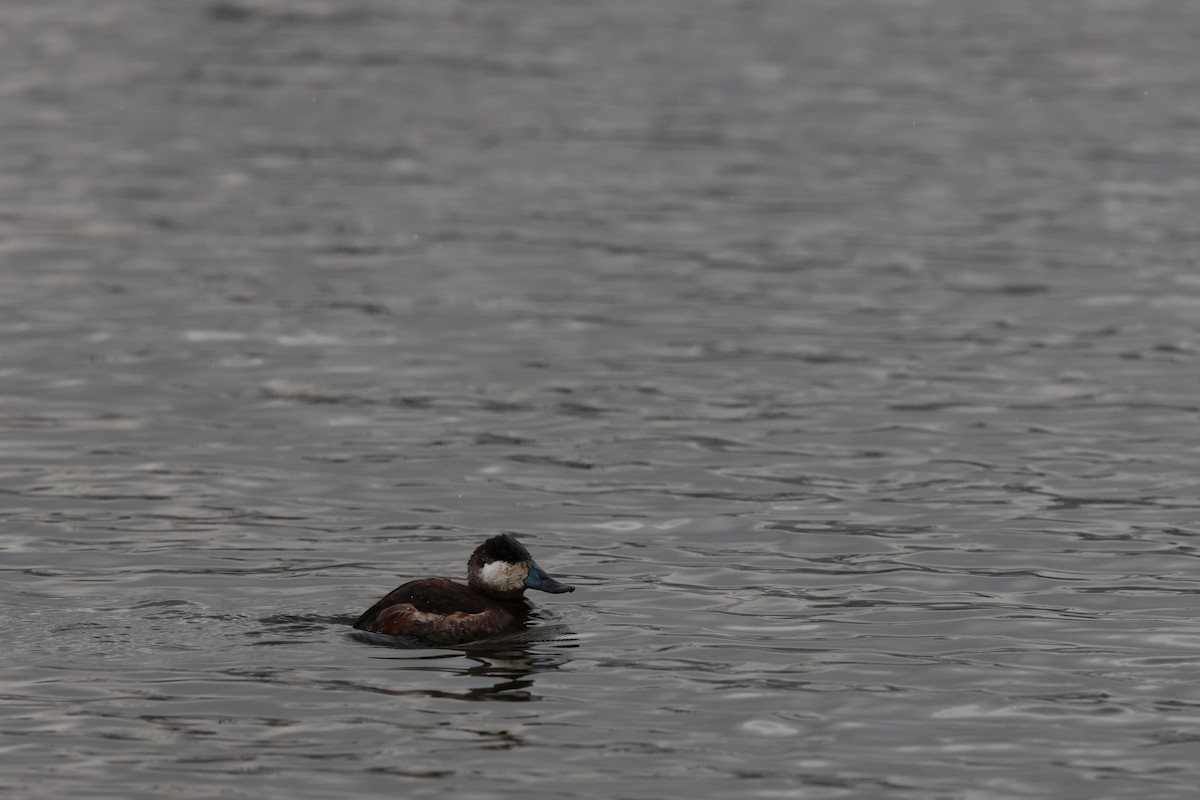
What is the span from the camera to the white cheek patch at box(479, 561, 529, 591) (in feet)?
38.9

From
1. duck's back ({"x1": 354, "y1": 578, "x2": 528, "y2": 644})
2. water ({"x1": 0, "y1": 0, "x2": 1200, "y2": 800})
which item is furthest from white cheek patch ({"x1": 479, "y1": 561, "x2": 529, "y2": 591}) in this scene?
water ({"x1": 0, "y1": 0, "x2": 1200, "y2": 800})

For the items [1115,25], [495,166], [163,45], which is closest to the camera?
[495,166]

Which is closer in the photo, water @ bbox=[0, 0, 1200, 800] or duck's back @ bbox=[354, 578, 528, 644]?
water @ bbox=[0, 0, 1200, 800]

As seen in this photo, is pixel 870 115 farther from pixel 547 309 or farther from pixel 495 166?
pixel 547 309

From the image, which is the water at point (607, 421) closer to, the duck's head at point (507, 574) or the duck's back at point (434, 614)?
the duck's back at point (434, 614)

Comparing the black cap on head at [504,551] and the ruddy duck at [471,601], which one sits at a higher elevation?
the black cap on head at [504,551]

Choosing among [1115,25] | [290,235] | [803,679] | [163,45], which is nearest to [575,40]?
[163,45]

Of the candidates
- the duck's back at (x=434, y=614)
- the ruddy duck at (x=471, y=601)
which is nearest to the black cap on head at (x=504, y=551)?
the ruddy duck at (x=471, y=601)

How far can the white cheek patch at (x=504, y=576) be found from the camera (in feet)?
38.9

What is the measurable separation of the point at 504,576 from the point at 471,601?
343 millimetres

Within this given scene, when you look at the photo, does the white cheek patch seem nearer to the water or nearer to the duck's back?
the duck's back

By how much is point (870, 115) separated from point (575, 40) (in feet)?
28.2

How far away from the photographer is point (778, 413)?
17266mm

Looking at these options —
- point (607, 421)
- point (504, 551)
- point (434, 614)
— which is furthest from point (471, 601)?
point (607, 421)
